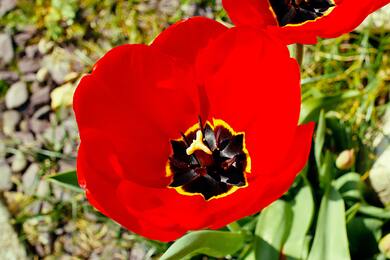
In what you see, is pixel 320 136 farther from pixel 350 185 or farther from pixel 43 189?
pixel 43 189

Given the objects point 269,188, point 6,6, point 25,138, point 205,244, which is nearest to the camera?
point 269,188

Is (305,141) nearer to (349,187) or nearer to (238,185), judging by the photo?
(238,185)

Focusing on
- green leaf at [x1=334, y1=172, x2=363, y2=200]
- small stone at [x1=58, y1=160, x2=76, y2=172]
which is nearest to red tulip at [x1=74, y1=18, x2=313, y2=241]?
green leaf at [x1=334, y1=172, x2=363, y2=200]

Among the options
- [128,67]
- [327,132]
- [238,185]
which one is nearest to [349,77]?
[327,132]

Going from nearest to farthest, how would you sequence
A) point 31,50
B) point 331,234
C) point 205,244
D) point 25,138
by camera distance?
point 205,244 < point 331,234 < point 25,138 < point 31,50

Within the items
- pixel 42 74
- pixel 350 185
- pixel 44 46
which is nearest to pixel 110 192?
pixel 350 185

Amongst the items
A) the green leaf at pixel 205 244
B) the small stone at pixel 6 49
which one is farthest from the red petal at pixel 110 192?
the small stone at pixel 6 49

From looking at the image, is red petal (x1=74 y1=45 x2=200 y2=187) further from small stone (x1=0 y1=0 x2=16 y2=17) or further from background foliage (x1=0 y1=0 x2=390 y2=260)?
small stone (x1=0 y1=0 x2=16 y2=17)

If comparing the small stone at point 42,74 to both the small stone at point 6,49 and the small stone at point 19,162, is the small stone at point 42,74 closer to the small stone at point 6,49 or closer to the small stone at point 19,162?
the small stone at point 6,49
